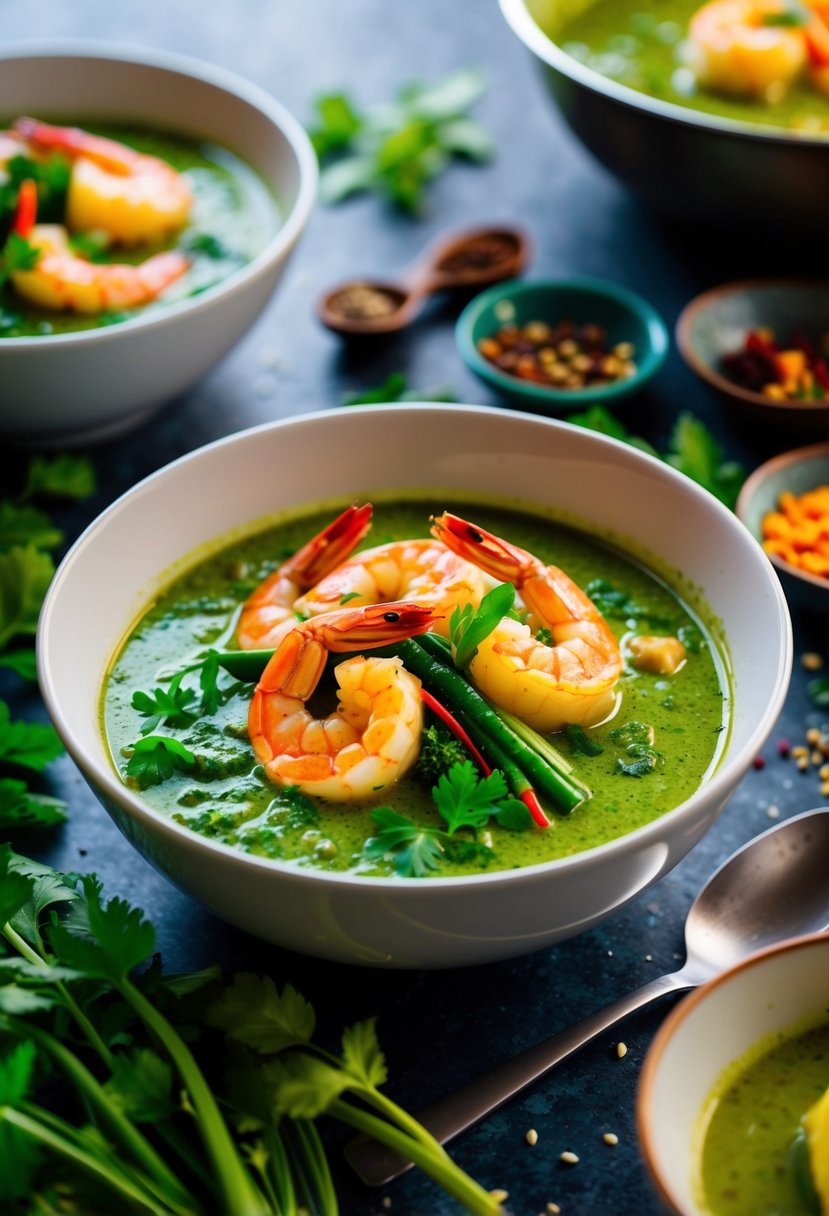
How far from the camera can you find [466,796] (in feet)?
6.93

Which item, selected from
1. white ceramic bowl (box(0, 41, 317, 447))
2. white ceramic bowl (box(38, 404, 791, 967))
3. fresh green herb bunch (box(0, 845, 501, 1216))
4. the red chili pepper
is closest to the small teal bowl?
white ceramic bowl (box(0, 41, 317, 447))

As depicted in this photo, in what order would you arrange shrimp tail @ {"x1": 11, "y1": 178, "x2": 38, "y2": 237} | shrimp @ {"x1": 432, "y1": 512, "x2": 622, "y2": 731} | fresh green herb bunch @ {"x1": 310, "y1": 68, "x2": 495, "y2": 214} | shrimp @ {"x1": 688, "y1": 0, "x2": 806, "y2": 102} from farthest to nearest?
1. fresh green herb bunch @ {"x1": 310, "y1": 68, "x2": 495, "y2": 214}
2. shrimp @ {"x1": 688, "y1": 0, "x2": 806, "y2": 102}
3. shrimp tail @ {"x1": 11, "y1": 178, "x2": 38, "y2": 237}
4. shrimp @ {"x1": 432, "y1": 512, "x2": 622, "y2": 731}

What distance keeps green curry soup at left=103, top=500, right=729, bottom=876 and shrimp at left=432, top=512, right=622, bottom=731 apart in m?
0.08

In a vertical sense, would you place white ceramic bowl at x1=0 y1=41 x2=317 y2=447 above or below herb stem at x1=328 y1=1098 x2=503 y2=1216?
above

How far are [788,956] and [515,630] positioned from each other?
0.68 metres

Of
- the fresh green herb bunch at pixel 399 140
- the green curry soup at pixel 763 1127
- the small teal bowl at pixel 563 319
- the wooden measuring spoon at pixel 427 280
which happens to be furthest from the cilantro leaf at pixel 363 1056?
the fresh green herb bunch at pixel 399 140

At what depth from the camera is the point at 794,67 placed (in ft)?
13.4

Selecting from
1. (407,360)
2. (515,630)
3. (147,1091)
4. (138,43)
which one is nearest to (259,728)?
(515,630)

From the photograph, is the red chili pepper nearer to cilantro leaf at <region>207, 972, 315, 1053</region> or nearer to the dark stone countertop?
the dark stone countertop

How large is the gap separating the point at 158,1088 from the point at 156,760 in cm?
56

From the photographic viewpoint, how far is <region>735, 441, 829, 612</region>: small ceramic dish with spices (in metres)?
2.86

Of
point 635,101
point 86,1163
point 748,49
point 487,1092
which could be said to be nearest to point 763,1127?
point 487,1092

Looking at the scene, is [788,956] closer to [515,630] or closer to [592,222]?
[515,630]

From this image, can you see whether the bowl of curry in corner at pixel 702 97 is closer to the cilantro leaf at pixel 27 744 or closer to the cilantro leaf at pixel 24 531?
the cilantro leaf at pixel 24 531
